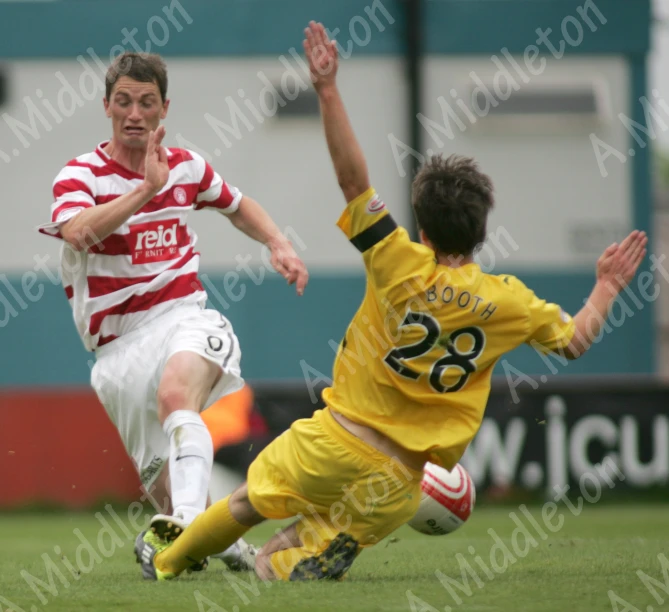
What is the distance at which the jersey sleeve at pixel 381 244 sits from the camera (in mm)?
4352

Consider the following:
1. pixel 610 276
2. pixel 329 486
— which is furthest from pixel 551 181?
pixel 329 486

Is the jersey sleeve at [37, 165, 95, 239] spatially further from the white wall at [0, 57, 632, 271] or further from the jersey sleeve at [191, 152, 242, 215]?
the white wall at [0, 57, 632, 271]

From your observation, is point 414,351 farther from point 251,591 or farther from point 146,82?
point 146,82

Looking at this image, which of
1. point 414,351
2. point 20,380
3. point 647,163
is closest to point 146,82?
point 414,351

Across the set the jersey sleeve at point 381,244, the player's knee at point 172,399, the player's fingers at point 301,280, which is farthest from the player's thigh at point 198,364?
the jersey sleeve at point 381,244

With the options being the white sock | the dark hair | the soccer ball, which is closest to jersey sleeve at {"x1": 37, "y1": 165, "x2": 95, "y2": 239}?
the dark hair

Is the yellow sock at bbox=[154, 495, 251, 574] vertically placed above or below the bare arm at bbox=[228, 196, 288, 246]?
below

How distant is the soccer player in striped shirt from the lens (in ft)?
17.2

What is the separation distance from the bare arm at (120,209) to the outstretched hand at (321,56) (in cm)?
91

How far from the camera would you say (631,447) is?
32.9 ft

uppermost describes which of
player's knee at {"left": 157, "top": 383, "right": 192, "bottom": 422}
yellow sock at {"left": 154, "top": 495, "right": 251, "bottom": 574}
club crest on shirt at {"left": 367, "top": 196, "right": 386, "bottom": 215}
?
club crest on shirt at {"left": 367, "top": 196, "right": 386, "bottom": 215}

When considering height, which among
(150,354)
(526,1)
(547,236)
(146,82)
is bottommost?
(547,236)

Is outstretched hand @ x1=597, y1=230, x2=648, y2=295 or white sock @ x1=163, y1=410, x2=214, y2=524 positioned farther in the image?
white sock @ x1=163, y1=410, x2=214, y2=524

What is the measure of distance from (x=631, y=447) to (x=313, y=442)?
5948mm
